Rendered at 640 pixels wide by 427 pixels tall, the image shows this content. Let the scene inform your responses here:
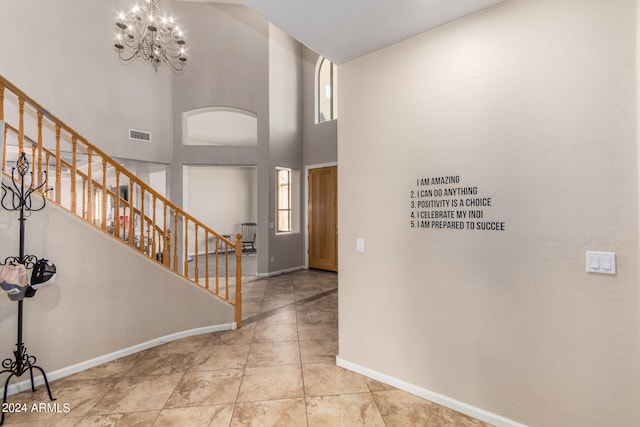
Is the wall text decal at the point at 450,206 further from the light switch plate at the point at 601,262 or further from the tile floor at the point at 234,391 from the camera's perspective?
the tile floor at the point at 234,391

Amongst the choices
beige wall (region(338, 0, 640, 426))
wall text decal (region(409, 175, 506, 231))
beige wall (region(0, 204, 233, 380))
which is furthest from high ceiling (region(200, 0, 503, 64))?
beige wall (region(0, 204, 233, 380))

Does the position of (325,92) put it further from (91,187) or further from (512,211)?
(512,211)

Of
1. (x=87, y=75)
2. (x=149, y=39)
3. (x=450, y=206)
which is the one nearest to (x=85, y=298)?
(x=450, y=206)

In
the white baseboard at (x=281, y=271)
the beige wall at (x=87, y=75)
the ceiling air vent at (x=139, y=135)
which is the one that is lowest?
the white baseboard at (x=281, y=271)

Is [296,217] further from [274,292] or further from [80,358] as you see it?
[80,358]

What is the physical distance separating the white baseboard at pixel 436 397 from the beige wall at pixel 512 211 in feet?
0.12

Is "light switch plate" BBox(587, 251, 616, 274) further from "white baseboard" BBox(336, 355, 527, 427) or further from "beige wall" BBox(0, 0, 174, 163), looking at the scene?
"beige wall" BBox(0, 0, 174, 163)

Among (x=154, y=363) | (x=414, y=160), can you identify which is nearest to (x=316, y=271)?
(x=154, y=363)

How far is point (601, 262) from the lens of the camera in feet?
5.10

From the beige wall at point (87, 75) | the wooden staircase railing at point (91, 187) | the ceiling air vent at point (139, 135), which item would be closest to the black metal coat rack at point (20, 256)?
the wooden staircase railing at point (91, 187)

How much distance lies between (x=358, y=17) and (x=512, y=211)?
166 centimetres

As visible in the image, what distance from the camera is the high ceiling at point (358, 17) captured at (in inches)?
72.7

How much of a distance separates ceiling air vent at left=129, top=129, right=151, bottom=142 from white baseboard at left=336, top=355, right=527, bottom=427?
211 inches

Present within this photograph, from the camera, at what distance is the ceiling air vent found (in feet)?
17.6
